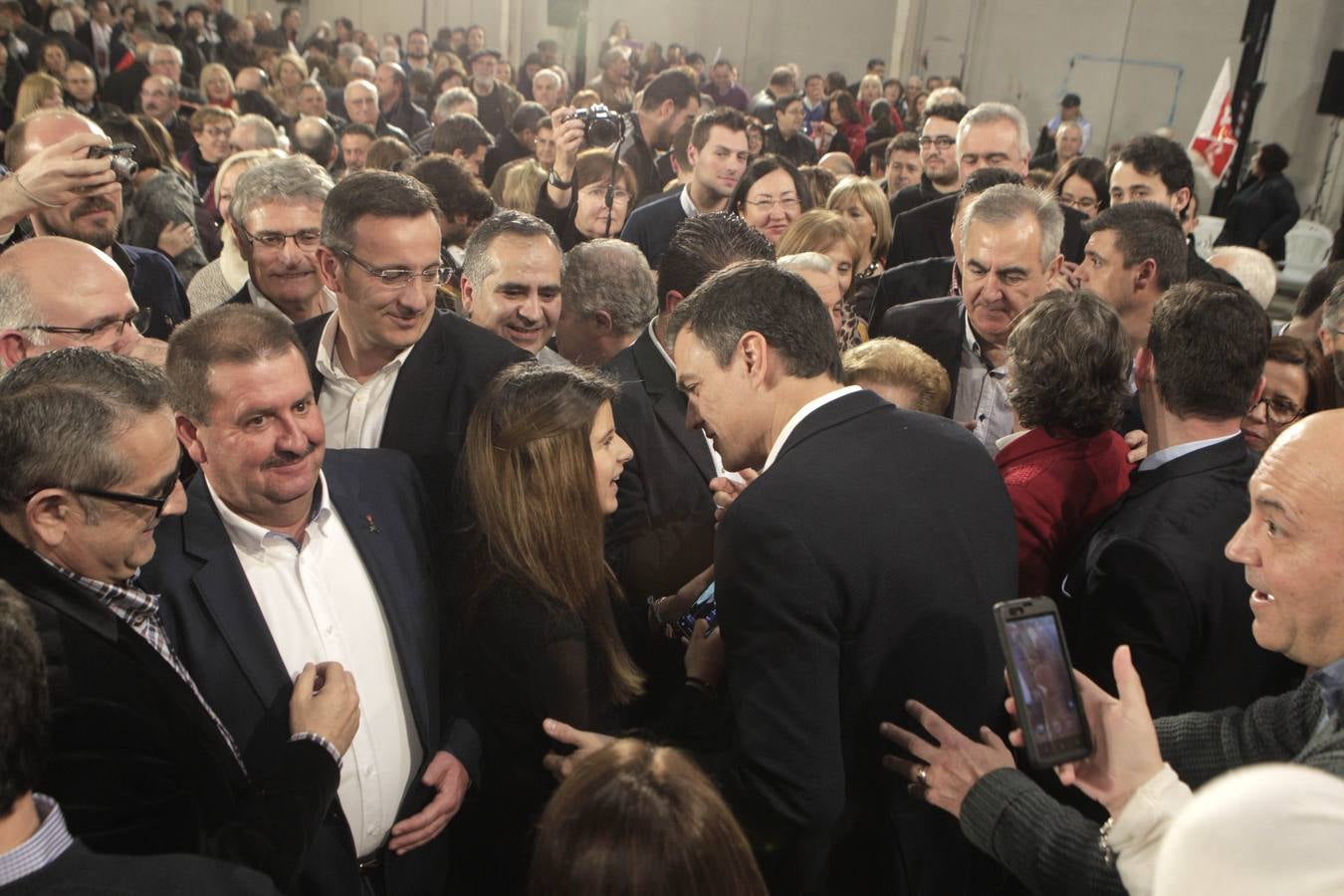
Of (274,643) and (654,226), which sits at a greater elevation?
(654,226)

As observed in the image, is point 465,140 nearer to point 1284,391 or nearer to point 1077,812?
point 1284,391

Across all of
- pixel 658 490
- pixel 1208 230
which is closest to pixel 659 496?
pixel 658 490

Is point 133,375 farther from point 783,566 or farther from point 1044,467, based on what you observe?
point 1044,467

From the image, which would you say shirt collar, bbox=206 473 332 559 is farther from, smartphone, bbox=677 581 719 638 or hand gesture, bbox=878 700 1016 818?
hand gesture, bbox=878 700 1016 818

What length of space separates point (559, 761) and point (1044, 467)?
1294 millimetres

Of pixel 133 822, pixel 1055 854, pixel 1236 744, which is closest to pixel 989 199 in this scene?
pixel 1236 744

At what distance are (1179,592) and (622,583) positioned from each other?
1307 mm

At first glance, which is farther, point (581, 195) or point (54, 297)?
point (581, 195)

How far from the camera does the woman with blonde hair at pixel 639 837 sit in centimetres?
116

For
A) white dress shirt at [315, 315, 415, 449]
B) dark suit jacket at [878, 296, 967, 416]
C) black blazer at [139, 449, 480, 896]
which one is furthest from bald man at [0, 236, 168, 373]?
dark suit jacket at [878, 296, 967, 416]

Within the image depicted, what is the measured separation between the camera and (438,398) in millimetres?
2762

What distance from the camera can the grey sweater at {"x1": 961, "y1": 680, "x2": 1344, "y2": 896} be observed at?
1594 mm

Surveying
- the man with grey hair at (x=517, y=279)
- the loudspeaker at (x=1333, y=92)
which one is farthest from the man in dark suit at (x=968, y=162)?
the loudspeaker at (x=1333, y=92)

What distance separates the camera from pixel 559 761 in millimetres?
1984
